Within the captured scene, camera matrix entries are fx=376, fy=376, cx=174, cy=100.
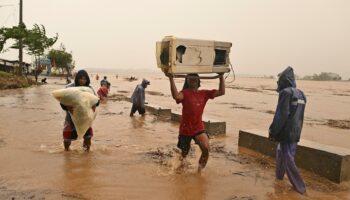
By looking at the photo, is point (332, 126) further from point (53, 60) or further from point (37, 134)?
point (53, 60)

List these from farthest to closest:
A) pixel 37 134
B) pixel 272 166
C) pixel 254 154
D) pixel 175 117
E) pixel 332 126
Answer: pixel 332 126 → pixel 175 117 → pixel 37 134 → pixel 254 154 → pixel 272 166

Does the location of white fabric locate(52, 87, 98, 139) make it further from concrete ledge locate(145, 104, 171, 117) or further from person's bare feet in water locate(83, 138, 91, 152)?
concrete ledge locate(145, 104, 171, 117)

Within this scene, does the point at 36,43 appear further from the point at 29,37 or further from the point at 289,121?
the point at 289,121

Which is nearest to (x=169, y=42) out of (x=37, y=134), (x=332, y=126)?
(x=37, y=134)

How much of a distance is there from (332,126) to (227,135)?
19.7 feet

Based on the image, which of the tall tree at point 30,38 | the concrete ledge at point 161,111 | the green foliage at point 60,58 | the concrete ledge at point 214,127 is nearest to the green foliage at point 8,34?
the tall tree at point 30,38

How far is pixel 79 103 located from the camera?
251 inches

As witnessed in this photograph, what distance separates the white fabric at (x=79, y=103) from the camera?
6332mm

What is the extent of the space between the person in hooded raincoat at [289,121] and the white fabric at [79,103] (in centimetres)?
312

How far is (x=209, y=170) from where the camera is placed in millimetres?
6105

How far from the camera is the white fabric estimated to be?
249 inches

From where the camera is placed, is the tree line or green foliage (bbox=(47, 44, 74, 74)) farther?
green foliage (bbox=(47, 44, 74, 74))

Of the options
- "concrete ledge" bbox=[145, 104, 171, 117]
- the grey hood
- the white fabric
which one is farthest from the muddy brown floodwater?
"concrete ledge" bbox=[145, 104, 171, 117]

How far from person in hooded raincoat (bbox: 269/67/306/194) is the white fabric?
312cm
